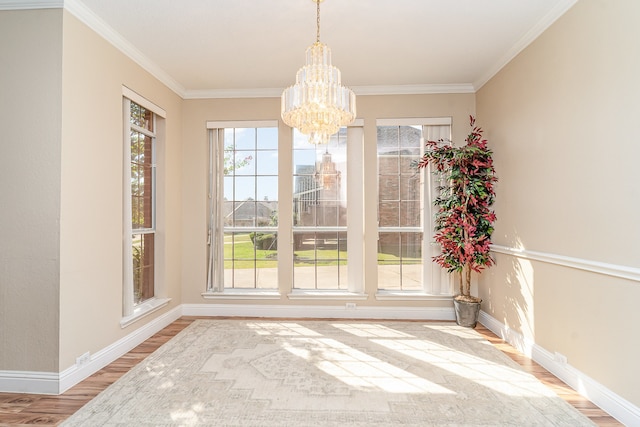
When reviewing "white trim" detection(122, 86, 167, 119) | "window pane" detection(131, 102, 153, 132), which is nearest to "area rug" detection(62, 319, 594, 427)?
"window pane" detection(131, 102, 153, 132)

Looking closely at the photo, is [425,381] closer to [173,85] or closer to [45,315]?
[45,315]

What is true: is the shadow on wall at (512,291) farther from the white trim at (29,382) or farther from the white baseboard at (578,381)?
the white trim at (29,382)

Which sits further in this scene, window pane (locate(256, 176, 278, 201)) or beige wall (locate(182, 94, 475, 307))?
window pane (locate(256, 176, 278, 201))

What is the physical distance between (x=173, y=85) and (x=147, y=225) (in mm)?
1730

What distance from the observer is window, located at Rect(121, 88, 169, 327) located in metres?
3.33

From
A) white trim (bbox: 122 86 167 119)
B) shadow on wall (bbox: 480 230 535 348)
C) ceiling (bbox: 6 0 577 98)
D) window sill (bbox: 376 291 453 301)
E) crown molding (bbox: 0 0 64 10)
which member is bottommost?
window sill (bbox: 376 291 453 301)

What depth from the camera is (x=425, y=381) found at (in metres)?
2.69

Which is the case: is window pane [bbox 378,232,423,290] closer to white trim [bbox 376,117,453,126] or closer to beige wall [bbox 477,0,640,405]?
beige wall [bbox 477,0,640,405]

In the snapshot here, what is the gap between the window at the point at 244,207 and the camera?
180 inches

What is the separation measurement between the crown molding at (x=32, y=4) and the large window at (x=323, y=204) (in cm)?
261

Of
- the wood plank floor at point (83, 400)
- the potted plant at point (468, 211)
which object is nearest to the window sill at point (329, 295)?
the potted plant at point (468, 211)

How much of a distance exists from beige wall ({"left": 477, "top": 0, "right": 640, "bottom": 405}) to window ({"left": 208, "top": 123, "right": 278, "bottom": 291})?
2.78 meters

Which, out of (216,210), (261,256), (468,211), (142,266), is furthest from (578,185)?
(142,266)

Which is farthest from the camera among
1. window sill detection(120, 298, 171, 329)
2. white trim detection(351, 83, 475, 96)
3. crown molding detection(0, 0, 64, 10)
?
white trim detection(351, 83, 475, 96)
